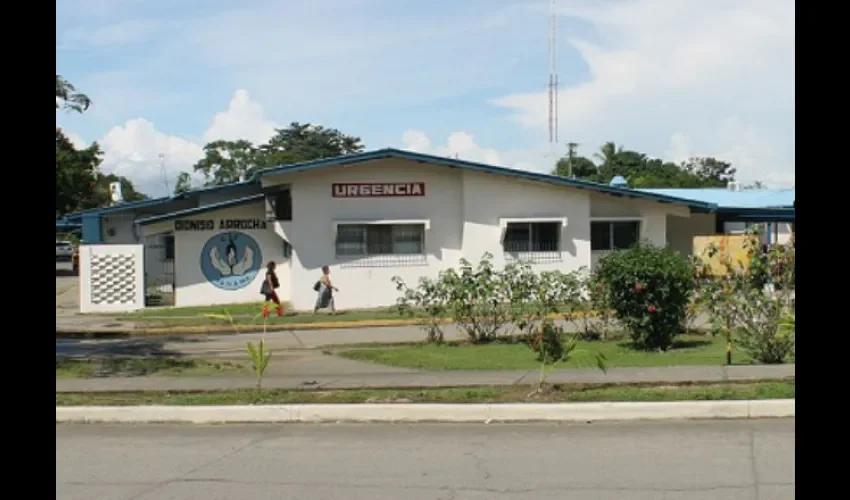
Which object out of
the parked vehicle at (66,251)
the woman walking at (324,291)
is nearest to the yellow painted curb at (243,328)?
the woman walking at (324,291)

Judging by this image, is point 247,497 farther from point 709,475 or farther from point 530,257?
point 530,257

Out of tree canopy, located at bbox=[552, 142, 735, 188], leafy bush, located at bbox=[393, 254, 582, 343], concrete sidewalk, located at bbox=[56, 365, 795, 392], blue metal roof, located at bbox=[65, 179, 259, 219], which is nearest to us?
concrete sidewalk, located at bbox=[56, 365, 795, 392]

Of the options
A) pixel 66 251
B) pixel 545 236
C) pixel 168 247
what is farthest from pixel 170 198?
pixel 66 251

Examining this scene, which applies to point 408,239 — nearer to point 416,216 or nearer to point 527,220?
point 416,216

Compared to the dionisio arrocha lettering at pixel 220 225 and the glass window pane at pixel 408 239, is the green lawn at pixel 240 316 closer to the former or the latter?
the glass window pane at pixel 408 239

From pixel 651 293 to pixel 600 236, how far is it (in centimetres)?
1438

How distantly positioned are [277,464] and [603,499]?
2.78 m

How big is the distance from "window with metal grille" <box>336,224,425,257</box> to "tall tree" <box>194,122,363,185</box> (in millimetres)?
49454

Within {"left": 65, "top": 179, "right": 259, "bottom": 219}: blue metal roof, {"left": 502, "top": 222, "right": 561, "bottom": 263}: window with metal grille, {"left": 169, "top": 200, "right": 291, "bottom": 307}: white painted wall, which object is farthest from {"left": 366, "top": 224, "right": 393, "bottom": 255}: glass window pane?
{"left": 65, "top": 179, "right": 259, "bottom": 219}: blue metal roof

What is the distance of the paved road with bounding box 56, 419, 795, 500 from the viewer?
6605 mm

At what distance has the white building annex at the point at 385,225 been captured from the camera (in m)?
25.7

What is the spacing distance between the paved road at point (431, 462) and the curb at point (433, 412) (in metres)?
0.18

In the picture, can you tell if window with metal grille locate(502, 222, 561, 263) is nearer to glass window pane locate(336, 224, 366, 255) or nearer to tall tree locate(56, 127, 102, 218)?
glass window pane locate(336, 224, 366, 255)
